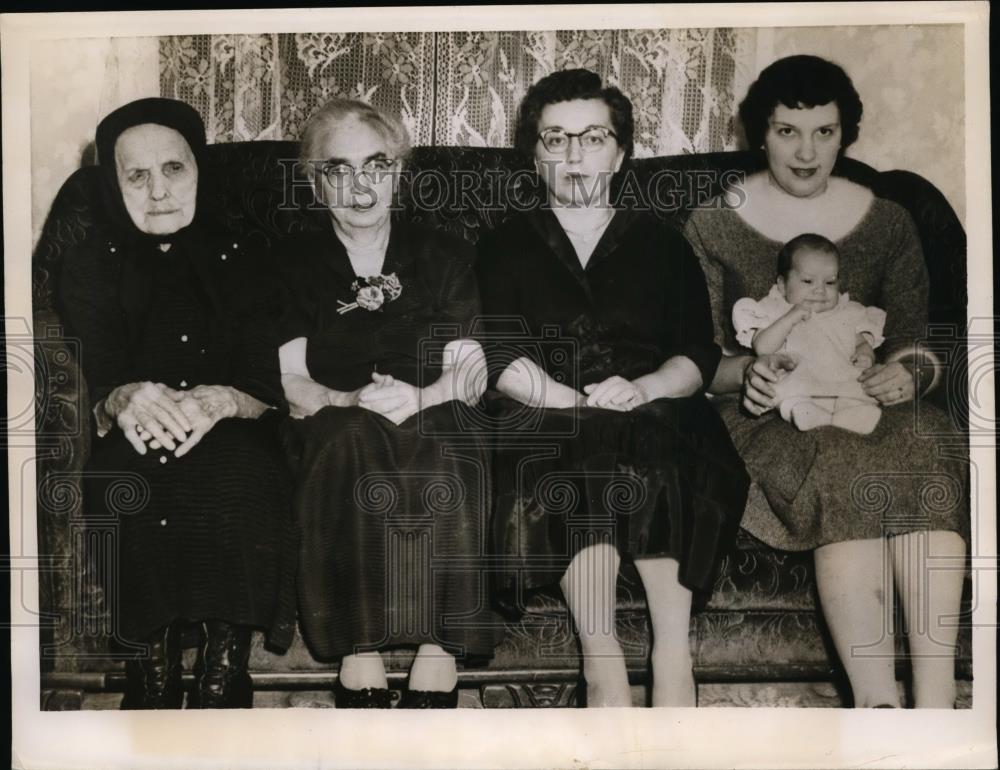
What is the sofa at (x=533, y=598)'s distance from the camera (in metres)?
3.90

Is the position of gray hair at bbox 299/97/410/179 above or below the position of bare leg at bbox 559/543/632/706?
above

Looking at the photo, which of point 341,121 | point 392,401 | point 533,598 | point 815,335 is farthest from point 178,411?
point 815,335

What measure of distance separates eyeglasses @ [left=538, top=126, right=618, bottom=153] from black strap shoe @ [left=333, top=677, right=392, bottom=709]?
2.07 metres

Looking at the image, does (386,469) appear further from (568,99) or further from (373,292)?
(568,99)

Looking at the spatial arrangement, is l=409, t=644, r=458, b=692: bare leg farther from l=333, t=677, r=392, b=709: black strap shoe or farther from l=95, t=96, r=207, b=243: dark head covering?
l=95, t=96, r=207, b=243: dark head covering

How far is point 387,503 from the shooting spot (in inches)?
154

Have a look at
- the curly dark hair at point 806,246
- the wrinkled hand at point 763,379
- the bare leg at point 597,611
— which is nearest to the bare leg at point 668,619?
the bare leg at point 597,611

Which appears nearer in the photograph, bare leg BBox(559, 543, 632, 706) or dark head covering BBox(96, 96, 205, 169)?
bare leg BBox(559, 543, 632, 706)

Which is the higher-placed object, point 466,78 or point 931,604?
point 466,78

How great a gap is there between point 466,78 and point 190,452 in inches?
67.0

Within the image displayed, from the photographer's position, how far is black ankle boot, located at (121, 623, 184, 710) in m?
3.92

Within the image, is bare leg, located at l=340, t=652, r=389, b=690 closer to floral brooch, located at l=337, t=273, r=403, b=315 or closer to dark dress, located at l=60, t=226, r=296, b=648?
dark dress, located at l=60, t=226, r=296, b=648

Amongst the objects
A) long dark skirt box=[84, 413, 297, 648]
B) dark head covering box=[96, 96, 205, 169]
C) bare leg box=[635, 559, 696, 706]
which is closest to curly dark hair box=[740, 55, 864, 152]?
bare leg box=[635, 559, 696, 706]

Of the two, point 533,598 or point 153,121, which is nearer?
point 533,598
